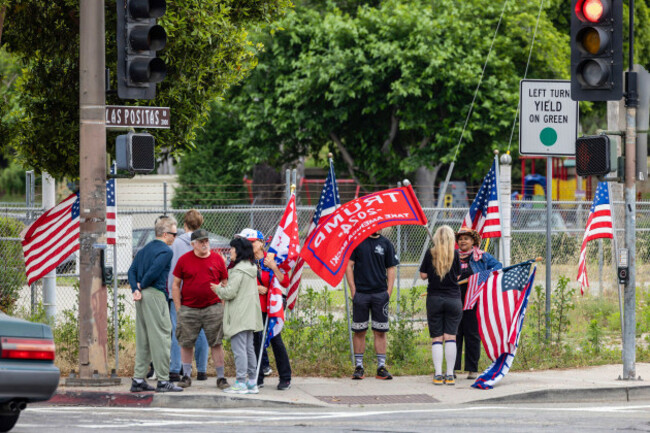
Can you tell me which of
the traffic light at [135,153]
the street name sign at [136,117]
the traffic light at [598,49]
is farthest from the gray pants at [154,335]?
the traffic light at [598,49]

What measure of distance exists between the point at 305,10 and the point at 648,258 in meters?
15.2

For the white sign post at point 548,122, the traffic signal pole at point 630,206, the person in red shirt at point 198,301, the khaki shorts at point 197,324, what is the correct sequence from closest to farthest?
1. the person in red shirt at point 198,301
2. the khaki shorts at point 197,324
3. the traffic signal pole at point 630,206
4. the white sign post at point 548,122

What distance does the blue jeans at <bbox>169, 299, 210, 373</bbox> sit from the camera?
1191cm

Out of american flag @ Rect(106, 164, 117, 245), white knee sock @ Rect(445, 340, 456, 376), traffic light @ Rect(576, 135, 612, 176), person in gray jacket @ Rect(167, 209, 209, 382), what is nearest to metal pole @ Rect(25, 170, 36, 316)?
american flag @ Rect(106, 164, 117, 245)

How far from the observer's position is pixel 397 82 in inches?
1193

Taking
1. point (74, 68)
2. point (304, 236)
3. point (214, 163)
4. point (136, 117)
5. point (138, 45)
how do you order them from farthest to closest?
1. point (214, 163)
2. point (304, 236)
3. point (74, 68)
4. point (136, 117)
5. point (138, 45)

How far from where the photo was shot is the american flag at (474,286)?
40.9 feet

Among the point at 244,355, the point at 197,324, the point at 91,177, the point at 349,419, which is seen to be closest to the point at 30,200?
the point at 91,177

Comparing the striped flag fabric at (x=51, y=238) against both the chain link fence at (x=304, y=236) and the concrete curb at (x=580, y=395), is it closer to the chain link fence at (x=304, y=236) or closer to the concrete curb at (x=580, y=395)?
the chain link fence at (x=304, y=236)

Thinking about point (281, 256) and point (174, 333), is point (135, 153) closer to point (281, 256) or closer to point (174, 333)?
point (281, 256)

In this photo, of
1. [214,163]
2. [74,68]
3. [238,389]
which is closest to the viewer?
[238,389]

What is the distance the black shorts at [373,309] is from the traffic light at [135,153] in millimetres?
2875

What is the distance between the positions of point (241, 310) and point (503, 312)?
10.1 ft

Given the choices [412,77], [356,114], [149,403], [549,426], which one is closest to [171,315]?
[149,403]
